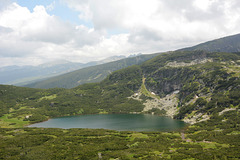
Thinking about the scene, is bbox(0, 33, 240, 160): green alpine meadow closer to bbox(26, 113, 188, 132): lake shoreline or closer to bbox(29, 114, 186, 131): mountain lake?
bbox(26, 113, 188, 132): lake shoreline

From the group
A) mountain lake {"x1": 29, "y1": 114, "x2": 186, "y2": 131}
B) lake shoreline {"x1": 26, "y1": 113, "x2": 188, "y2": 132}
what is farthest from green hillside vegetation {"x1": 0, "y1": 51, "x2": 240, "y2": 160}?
mountain lake {"x1": 29, "y1": 114, "x2": 186, "y2": 131}

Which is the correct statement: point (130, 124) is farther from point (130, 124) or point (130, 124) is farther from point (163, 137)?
point (163, 137)

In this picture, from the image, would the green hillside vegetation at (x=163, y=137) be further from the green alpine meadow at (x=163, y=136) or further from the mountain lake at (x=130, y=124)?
the mountain lake at (x=130, y=124)

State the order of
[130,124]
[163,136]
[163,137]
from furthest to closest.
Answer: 1. [130,124]
2. [163,136]
3. [163,137]

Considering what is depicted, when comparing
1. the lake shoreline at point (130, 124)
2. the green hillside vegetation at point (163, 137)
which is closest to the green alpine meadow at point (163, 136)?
the green hillside vegetation at point (163, 137)

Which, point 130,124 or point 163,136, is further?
point 130,124

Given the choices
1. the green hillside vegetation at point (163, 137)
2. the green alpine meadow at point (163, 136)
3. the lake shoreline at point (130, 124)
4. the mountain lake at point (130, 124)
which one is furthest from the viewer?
the mountain lake at point (130, 124)

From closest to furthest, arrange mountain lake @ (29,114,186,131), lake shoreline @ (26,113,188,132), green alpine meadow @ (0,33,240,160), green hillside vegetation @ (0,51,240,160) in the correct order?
green hillside vegetation @ (0,51,240,160)
green alpine meadow @ (0,33,240,160)
lake shoreline @ (26,113,188,132)
mountain lake @ (29,114,186,131)

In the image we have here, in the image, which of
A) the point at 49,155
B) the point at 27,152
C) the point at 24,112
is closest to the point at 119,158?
the point at 49,155

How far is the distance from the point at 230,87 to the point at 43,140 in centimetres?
15631

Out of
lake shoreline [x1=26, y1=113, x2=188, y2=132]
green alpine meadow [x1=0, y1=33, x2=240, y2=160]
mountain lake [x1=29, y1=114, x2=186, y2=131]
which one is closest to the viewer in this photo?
green alpine meadow [x1=0, y1=33, x2=240, y2=160]

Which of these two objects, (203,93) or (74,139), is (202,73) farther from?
(74,139)

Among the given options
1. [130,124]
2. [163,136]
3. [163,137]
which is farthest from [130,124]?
[163,137]

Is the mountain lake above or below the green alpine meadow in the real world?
below
